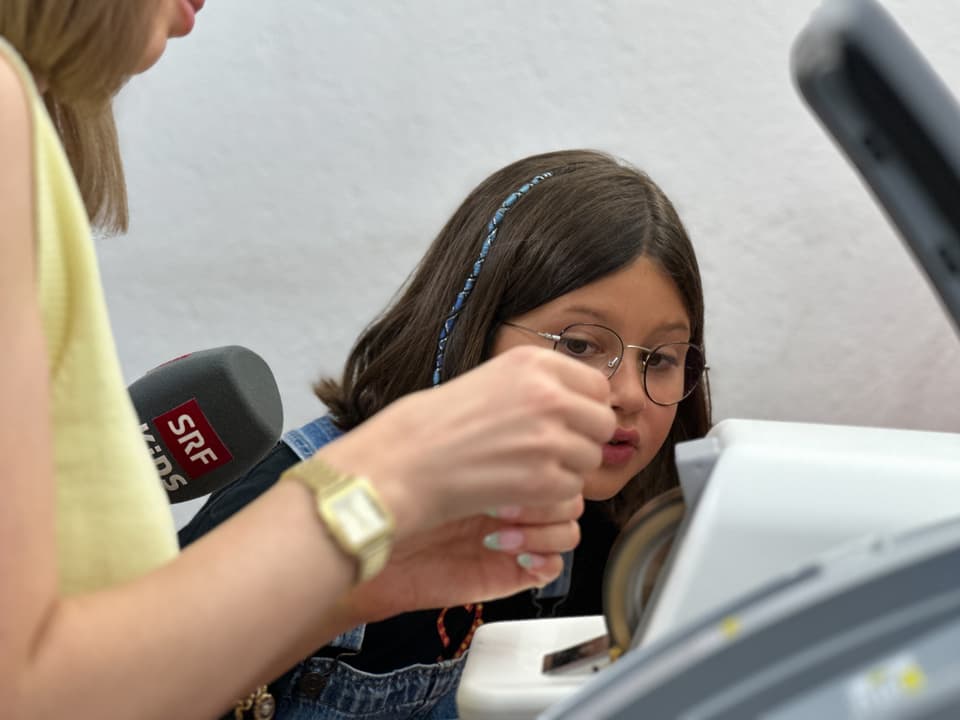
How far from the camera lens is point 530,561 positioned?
509 mm

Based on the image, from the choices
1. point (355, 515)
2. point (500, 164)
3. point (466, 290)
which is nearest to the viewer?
point (355, 515)

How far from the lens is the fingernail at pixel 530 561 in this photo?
1.66 feet

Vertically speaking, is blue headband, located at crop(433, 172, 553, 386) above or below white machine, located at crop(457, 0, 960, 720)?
above

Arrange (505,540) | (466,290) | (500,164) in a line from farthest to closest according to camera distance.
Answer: (500,164), (466,290), (505,540)

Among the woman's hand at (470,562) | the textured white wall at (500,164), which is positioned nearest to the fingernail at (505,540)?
the woman's hand at (470,562)

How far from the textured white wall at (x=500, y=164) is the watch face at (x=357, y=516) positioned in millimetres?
1045

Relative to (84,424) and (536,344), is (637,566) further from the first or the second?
(536,344)

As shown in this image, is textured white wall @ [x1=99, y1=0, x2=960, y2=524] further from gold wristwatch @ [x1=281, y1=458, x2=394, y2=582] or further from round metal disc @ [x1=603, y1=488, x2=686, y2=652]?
gold wristwatch @ [x1=281, y1=458, x2=394, y2=582]

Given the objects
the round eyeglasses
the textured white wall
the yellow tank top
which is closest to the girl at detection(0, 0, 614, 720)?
the yellow tank top

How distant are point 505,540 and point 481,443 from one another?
0.36 feet

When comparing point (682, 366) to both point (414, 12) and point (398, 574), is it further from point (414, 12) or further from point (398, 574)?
point (414, 12)

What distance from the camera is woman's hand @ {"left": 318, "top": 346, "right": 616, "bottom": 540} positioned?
1.26 feet

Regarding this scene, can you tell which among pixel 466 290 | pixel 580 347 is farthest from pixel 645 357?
pixel 466 290

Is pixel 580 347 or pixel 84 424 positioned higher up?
pixel 84 424
